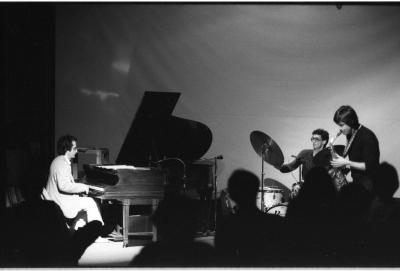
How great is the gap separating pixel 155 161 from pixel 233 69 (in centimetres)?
185

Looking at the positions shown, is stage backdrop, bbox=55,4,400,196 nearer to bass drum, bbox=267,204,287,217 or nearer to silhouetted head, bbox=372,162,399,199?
silhouetted head, bbox=372,162,399,199

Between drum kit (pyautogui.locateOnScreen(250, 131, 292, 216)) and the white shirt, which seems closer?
the white shirt

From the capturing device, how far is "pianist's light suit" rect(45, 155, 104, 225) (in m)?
5.08

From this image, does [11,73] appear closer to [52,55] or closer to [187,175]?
[52,55]

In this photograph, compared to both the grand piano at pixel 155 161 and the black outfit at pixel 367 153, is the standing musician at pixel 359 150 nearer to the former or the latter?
the black outfit at pixel 367 153

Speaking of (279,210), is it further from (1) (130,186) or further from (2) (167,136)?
(1) (130,186)

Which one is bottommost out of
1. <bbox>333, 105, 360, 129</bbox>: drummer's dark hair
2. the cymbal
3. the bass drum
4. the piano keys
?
the bass drum

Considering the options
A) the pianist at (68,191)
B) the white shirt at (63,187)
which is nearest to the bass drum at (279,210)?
the pianist at (68,191)

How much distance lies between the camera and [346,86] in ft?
21.3

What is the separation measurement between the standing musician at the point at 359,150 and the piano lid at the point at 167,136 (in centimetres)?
177

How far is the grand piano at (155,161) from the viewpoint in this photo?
4.99 metres

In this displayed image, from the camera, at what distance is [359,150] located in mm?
4602

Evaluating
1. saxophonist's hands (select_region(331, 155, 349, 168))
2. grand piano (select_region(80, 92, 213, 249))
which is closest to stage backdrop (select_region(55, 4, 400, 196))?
grand piano (select_region(80, 92, 213, 249))

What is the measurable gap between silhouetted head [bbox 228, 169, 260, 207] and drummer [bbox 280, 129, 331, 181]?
0.61 m
